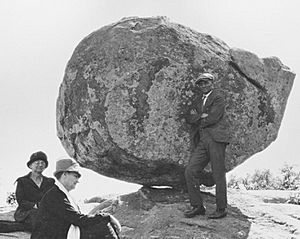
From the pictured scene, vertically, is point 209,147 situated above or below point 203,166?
above

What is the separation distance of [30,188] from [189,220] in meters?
2.97

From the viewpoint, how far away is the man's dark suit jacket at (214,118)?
10945 mm

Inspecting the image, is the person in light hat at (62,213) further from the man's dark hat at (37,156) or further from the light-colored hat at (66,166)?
the man's dark hat at (37,156)

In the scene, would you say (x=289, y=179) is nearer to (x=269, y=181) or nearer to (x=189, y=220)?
(x=269, y=181)

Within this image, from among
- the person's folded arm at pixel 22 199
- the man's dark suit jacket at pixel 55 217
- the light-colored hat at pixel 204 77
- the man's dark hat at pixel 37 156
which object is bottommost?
the person's folded arm at pixel 22 199

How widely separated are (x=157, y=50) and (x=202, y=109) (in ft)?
4.63

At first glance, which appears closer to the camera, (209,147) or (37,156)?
(209,147)

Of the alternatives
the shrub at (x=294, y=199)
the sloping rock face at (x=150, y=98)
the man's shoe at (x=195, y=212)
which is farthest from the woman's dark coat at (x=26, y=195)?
the shrub at (x=294, y=199)

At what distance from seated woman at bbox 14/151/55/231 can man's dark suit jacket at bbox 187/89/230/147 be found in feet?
9.43

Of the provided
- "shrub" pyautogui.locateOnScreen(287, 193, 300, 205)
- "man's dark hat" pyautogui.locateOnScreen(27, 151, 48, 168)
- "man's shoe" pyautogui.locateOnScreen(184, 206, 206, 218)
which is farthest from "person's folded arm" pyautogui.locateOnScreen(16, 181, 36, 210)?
"shrub" pyautogui.locateOnScreen(287, 193, 300, 205)

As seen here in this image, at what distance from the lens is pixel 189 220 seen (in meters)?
10.8

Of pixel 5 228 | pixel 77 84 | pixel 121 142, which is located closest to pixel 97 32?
pixel 77 84

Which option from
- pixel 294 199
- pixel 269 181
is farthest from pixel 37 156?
pixel 269 181

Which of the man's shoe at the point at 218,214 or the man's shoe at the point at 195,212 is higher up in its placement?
the man's shoe at the point at 195,212
